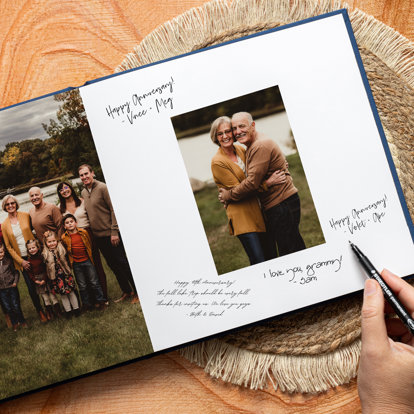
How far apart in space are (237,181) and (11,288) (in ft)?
1.31

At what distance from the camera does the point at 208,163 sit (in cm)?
63

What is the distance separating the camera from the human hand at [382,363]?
56 centimetres

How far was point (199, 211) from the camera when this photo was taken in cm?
63

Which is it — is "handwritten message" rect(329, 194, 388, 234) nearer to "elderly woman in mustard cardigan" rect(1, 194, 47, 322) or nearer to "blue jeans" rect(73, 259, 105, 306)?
"blue jeans" rect(73, 259, 105, 306)

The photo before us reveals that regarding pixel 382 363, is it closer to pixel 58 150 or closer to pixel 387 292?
pixel 387 292

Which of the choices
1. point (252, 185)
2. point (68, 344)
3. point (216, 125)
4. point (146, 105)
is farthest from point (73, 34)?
point (68, 344)

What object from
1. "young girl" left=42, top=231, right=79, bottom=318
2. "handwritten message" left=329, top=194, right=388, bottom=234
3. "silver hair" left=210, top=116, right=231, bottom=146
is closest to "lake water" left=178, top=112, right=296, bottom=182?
"silver hair" left=210, top=116, right=231, bottom=146

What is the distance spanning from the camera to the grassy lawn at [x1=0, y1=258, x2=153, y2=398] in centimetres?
63

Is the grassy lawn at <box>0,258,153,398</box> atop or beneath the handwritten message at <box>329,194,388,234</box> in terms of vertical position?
beneath

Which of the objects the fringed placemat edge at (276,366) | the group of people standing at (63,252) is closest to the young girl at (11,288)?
the group of people standing at (63,252)

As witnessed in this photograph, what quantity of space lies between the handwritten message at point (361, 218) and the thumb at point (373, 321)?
0.30 ft

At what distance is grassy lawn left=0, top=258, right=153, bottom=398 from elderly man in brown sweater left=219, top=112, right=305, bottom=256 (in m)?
0.24

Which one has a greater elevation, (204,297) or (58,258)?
(58,258)

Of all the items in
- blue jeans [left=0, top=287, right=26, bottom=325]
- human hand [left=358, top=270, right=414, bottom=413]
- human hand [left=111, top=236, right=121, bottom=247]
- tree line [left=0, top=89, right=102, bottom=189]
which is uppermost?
tree line [left=0, top=89, right=102, bottom=189]
